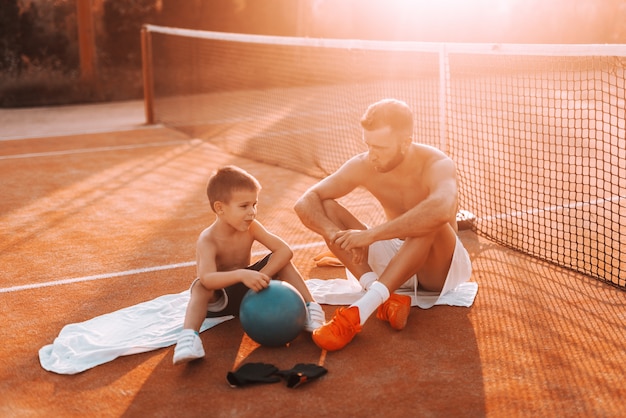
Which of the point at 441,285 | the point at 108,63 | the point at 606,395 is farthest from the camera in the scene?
the point at 108,63

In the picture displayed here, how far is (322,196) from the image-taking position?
5.41m

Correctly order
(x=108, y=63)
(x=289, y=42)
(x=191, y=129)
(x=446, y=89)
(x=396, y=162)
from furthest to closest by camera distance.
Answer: (x=108, y=63) < (x=191, y=129) < (x=289, y=42) < (x=446, y=89) < (x=396, y=162)

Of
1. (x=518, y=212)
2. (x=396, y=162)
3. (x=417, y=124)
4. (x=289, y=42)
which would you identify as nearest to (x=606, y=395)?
(x=396, y=162)

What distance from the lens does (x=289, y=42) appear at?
10.5 metres

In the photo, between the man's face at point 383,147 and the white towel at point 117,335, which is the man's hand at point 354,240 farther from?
the white towel at point 117,335

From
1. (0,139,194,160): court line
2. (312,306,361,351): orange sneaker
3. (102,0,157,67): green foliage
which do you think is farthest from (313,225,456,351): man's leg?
(102,0,157,67): green foliage

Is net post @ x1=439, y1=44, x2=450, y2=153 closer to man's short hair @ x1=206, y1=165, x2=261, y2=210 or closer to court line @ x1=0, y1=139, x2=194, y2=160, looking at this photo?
man's short hair @ x1=206, y1=165, x2=261, y2=210

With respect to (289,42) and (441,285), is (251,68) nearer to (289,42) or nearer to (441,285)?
(289,42)

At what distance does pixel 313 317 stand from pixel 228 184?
0.98 metres

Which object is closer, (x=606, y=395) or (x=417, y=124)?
(x=606, y=395)

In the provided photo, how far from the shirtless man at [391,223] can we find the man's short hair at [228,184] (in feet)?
2.02

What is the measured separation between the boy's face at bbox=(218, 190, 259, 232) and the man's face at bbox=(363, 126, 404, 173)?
2.55ft

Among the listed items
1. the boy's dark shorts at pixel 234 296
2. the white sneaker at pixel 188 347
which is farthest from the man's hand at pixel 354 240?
the white sneaker at pixel 188 347

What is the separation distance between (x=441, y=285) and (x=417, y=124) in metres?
8.00
